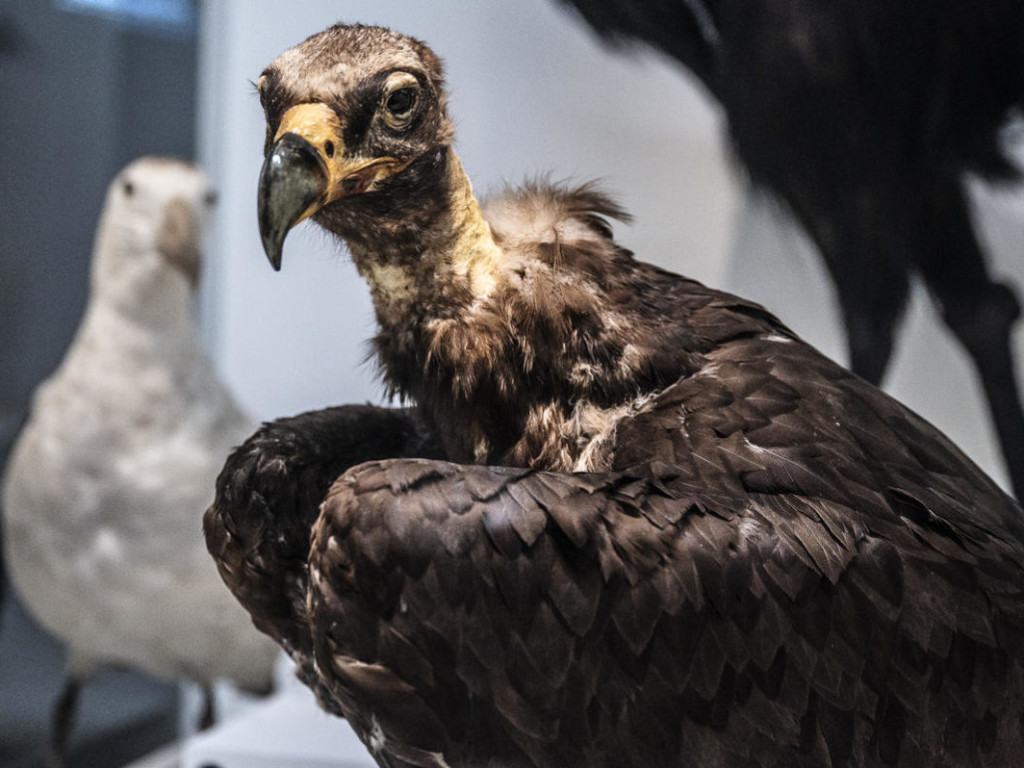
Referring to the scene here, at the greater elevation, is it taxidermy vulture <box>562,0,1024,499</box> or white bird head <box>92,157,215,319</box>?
taxidermy vulture <box>562,0,1024,499</box>

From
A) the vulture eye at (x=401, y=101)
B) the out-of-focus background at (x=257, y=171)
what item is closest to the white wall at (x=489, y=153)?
the out-of-focus background at (x=257, y=171)

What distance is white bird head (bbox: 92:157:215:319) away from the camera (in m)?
1.36

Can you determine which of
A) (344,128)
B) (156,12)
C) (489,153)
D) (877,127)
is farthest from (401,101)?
(156,12)

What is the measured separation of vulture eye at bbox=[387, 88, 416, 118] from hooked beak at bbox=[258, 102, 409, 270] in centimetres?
4

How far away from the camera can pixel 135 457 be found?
140 cm

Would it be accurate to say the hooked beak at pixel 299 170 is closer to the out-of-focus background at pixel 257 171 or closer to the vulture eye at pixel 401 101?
the vulture eye at pixel 401 101

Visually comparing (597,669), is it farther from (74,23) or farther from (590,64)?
(74,23)

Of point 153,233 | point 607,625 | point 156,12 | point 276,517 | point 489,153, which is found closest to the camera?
point 607,625

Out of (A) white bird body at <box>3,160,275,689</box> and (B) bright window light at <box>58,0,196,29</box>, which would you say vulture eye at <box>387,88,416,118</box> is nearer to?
(A) white bird body at <box>3,160,275,689</box>

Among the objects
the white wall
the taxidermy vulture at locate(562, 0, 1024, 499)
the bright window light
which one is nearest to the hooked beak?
the white wall

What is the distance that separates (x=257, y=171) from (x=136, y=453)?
0.41 m

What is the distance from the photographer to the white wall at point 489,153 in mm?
1201

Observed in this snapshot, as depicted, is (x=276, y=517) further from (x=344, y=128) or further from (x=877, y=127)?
(x=877, y=127)

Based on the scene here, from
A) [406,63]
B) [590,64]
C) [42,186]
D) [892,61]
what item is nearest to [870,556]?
[406,63]
